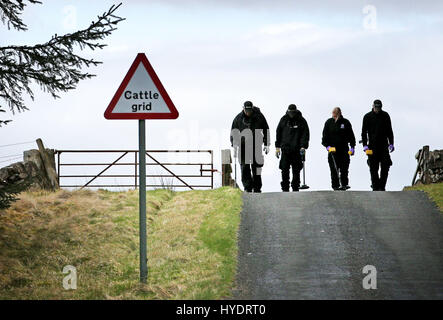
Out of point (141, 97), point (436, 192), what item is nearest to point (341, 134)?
point (436, 192)

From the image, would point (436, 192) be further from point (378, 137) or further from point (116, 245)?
point (116, 245)

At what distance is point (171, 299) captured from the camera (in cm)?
891

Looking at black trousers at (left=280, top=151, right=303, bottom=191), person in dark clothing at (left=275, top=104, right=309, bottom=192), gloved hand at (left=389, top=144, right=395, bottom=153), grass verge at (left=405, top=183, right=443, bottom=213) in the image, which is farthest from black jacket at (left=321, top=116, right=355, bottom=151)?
grass verge at (left=405, top=183, right=443, bottom=213)

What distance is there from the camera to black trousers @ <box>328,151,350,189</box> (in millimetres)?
18062

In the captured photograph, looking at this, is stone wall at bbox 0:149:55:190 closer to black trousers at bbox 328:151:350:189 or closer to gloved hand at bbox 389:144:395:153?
black trousers at bbox 328:151:350:189

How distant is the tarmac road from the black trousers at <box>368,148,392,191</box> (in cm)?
201

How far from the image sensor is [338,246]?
11.7 m

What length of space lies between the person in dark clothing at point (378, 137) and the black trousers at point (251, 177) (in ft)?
10.5

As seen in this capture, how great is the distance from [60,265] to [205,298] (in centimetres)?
430
